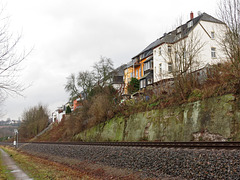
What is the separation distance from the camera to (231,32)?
14875 millimetres

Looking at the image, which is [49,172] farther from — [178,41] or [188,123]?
[178,41]

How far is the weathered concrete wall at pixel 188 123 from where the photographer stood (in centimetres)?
1360

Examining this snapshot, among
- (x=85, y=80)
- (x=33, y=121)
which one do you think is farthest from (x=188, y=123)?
(x=33, y=121)

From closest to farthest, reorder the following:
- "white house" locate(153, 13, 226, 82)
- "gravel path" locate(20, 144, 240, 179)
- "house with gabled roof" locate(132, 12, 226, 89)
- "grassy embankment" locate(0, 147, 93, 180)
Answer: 1. "gravel path" locate(20, 144, 240, 179)
2. "grassy embankment" locate(0, 147, 93, 180)
3. "house with gabled roof" locate(132, 12, 226, 89)
4. "white house" locate(153, 13, 226, 82)

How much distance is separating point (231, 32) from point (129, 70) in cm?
4665

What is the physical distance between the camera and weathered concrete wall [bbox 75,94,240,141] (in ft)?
44.6

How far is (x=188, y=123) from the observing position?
16.5 m

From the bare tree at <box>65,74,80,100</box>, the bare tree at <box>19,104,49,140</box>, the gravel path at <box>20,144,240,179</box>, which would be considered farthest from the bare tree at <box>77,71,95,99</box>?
the gravel path at <box>20,144,240,179</box>

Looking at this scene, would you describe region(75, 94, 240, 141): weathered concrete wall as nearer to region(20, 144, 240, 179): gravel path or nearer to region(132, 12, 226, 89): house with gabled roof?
region(132, 12, 226, 89): house with gabled roof

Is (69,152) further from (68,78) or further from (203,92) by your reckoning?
(68,78)

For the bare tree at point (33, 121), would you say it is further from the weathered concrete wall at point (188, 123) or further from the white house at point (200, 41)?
the weathered concrete wall at point (188, 123)

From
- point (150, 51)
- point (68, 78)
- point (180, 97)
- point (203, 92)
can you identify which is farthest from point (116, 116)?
point (68, 78)

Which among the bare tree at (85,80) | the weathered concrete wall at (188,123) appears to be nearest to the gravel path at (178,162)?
the weathered concrete wall at (188,123)

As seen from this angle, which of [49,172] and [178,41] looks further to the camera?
[178,41]
